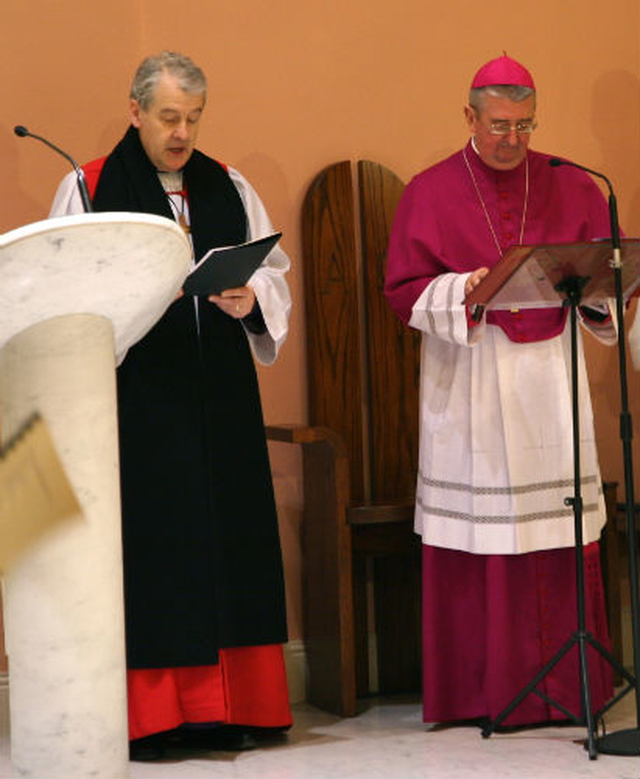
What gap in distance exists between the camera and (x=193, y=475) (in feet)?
14.3

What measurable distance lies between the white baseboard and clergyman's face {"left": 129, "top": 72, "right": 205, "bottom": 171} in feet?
6.38

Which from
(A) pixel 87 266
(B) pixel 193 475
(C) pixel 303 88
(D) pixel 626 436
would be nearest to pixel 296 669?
(B) pixel 193 475

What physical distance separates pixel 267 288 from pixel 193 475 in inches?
24.9

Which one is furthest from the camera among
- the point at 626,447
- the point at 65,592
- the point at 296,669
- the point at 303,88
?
the point at 303,88

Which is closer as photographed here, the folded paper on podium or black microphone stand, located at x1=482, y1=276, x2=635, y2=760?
the folded paper on podium

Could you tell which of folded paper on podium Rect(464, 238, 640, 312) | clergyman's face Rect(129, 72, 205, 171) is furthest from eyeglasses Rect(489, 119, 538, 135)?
clergyman's face Rect(129, 72, 205, 171)

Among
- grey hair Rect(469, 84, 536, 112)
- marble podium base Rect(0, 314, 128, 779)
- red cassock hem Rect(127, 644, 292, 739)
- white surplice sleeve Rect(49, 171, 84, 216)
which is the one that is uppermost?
grey hair Rect(469, 84, 536, 112)

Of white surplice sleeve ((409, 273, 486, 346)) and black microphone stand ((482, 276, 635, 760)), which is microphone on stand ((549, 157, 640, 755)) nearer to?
black microphone stand ((482, 276, 635, 760))

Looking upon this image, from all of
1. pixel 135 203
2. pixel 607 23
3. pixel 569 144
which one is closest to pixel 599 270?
pixel 135 203

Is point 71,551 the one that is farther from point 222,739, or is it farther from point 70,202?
point 222,739

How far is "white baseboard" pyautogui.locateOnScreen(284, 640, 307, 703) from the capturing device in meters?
5.25

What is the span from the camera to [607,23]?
6059 millimetres

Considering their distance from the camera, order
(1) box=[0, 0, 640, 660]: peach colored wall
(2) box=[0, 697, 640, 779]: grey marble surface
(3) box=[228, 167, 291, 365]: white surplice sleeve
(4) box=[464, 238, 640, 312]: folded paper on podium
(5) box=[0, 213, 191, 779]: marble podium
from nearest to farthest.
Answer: (5) box=[0, 213, 191, 779]: marble podium → (4) box=[464, 238, 640, 312]: folded paper on podium → (2) box=[0, 697, 640, 779]: grey marble surface → (3) box=[228, 167, 291, 365]: white surplice sleeve → (1) box=[0, 0, 640, 660]: peach colored wall

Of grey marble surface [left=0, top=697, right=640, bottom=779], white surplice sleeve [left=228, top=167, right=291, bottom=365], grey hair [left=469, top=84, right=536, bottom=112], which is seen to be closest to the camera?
grey marble surface [left=0, top=697, right=640, bottom=779]
